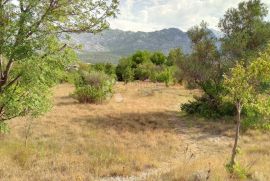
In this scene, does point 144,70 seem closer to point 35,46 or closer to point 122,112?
point 122,112

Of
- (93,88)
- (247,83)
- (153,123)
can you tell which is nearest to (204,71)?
(153,123)

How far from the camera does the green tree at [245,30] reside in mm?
24734

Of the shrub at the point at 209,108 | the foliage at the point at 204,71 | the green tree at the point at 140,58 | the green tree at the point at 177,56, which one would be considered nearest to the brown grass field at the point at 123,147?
the shrub at the point at 209,108

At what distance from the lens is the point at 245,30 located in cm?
2553

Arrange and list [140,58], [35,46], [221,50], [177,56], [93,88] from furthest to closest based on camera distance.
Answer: [140,58]
[93,88]
[177,56]
[221,50]
[35,46]

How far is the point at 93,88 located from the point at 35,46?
22250 mm

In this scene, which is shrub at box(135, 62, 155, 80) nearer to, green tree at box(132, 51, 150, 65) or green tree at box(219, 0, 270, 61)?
green tree at box(132, 51, 150, 65)

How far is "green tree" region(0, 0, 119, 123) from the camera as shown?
11.0m

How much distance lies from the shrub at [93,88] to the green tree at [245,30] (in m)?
12.3

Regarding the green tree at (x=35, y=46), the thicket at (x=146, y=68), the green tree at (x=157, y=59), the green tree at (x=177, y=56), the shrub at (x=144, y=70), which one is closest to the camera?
the green tree at (x=35, y=46)

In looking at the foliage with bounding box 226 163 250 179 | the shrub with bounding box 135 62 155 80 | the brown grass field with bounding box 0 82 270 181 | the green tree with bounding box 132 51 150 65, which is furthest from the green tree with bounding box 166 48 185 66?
the green tree with bounding box 132 51 150 65

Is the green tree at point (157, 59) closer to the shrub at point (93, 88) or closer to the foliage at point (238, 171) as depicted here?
the shrub at point (93, 88)

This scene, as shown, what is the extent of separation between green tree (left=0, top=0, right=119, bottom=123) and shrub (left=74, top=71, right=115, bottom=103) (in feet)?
63.8

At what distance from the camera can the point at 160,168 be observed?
14781 mm
